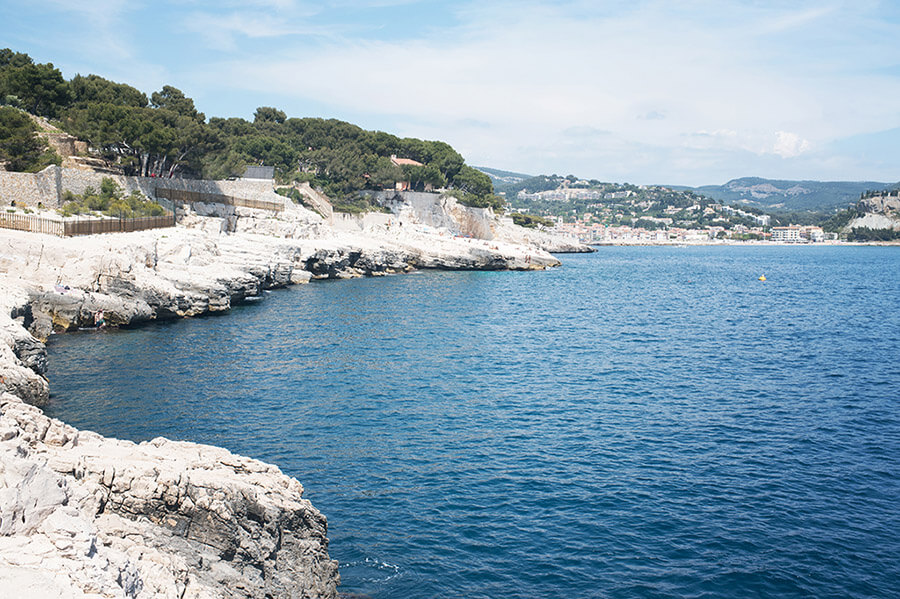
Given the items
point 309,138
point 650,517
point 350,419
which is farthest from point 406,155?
point 650,517

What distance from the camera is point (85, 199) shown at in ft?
155

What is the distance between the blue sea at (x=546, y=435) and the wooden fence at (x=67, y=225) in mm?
8599

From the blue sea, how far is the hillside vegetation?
25719 millimetres

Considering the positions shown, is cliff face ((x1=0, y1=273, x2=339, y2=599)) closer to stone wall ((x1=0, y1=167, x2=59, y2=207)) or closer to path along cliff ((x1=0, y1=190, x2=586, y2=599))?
path along cliff ((x1=0, y1=190, x2=586, y2=599))

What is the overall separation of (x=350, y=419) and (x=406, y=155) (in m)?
95.1

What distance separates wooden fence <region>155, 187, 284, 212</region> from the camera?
59000mm

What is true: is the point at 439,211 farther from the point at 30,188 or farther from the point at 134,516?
the point at 134,516

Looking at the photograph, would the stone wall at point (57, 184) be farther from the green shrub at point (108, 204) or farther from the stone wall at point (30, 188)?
the green shrub at point (108, 204)

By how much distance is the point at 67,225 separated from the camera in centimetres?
3738

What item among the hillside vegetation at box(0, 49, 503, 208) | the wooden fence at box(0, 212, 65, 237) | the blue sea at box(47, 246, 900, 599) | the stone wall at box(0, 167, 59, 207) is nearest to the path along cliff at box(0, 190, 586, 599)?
the blue sea at box(47, 246, 900, 599)

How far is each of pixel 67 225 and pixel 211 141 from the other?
29.4m

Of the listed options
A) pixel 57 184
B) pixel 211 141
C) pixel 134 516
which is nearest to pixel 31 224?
pixel 57 184

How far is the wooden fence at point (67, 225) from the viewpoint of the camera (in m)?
36.1

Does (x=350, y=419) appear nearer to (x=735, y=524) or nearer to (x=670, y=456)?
(x=670, y=456)
